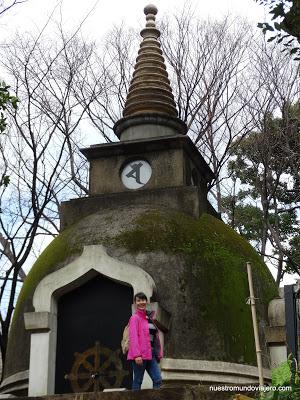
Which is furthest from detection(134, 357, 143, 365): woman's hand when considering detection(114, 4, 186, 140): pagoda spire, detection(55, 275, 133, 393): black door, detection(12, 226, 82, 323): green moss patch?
detection(114, 4, 186, 140): pagoda spire

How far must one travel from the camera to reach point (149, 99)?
12758 mm

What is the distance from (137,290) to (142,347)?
6.56 feet

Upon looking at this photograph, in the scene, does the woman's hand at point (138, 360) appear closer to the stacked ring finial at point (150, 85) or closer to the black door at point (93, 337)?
the black door at point (93, 337)

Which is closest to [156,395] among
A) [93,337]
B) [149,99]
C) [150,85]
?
[93,337]

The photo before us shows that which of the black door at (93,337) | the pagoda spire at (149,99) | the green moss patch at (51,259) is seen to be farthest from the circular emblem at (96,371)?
the pagoda spire at (149,99)

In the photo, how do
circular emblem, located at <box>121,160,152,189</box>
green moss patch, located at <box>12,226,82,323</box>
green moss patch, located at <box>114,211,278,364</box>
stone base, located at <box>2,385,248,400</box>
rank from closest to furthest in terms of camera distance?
stone base, located at <box>2,385,248,400</box>
green moss patch, located at <box>114,211,278,364</box>
green moss patch, located at <box>12,226,82,323</box>
circular emblem, located at <box>121,160,152,189</box>

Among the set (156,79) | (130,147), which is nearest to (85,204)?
(130,147)

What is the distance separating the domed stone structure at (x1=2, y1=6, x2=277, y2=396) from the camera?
934cm

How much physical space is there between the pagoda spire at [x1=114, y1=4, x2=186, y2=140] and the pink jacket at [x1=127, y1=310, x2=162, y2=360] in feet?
17.9

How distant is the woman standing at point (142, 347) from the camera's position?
7395 mm

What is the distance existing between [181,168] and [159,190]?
1.99 feet

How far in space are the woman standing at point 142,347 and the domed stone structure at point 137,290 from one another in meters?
1.39

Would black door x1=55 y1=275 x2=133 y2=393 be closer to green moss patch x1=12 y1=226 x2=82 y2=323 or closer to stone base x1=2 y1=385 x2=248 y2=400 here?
green moss patch x1=12 y1=226 x2=82 y2=323

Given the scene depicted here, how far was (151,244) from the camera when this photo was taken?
10141mm
